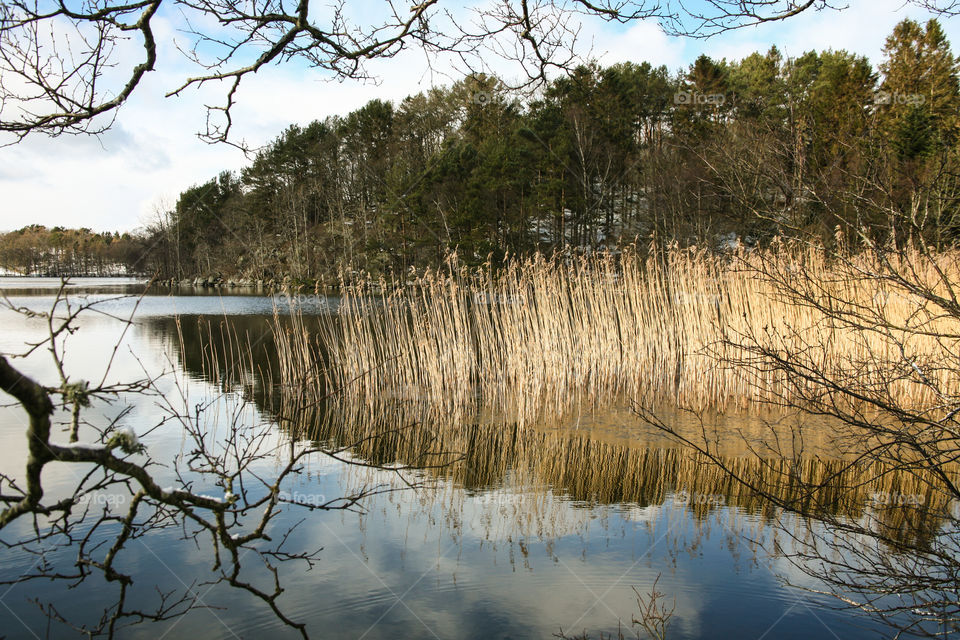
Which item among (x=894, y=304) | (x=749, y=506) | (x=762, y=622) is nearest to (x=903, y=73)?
(x=894, y=304)

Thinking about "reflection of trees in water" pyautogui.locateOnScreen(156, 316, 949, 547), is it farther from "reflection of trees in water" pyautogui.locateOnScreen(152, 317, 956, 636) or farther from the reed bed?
the reed bed

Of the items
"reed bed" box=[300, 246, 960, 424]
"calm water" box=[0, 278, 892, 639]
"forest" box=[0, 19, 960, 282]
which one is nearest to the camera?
"calm water" box=[0, 278, 892, 639]

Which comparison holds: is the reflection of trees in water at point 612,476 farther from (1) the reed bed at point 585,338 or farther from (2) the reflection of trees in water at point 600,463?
(1) the reed bed at point 585,338

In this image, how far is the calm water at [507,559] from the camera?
2.93 meters

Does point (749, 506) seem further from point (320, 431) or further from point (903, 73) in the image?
point (903, 73)

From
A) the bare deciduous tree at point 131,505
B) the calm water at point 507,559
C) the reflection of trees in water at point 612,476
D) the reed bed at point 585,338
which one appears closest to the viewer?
the bare deciduous tree at point 131,505

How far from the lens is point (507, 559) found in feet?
11.5

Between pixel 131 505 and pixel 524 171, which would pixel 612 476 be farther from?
pixel 524 171

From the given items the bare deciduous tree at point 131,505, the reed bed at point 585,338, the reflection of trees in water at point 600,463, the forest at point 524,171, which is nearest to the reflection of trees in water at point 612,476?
the reflection of trees in water at point 600,463

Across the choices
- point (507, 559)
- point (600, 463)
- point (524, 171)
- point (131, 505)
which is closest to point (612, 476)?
point (600, 463)

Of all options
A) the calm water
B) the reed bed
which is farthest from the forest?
the calm water

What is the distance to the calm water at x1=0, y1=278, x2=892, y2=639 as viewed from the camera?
9.61ft

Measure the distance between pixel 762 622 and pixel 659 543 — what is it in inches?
32.7

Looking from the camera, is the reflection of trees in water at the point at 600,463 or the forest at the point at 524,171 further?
the forest at the point at 524,171
